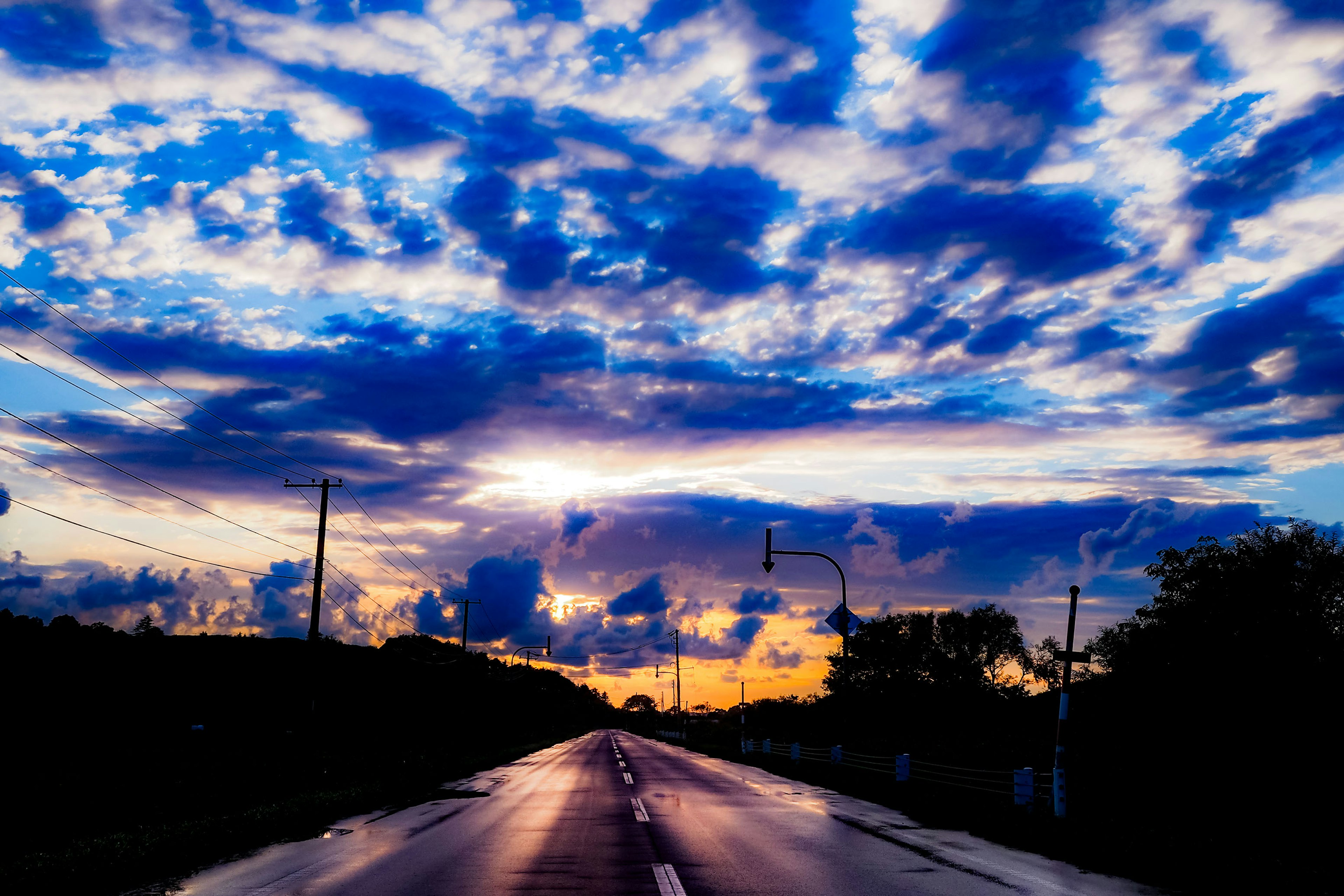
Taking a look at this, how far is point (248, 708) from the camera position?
91.9 m

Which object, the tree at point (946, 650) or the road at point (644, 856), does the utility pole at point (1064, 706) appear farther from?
the tree at point (946, 650)

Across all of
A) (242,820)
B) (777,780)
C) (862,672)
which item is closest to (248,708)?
(862,672)

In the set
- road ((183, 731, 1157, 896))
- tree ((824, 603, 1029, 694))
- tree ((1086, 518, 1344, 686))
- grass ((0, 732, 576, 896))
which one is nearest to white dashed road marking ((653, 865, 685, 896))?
road ((183, 731, 1157, 896))

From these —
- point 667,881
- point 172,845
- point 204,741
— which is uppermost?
point 667,881

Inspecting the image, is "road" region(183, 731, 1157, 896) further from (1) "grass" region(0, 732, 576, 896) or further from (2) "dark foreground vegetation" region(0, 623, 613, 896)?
(2) "dark foreground vegetation" region(0, 623, 613, 896)

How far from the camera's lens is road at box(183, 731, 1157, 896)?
9070 mm

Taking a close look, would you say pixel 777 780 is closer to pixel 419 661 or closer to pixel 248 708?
pixel 248 708

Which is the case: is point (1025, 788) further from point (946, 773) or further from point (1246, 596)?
point (1246, 596)

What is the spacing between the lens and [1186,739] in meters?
24.5

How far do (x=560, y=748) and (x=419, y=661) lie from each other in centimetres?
7868

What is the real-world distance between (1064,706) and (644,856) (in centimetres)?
773

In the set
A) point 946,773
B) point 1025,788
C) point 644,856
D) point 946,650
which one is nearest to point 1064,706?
point 1025,788

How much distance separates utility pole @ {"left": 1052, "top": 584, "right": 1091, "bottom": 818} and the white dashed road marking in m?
7.41

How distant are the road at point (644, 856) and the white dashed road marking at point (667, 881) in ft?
0.11
